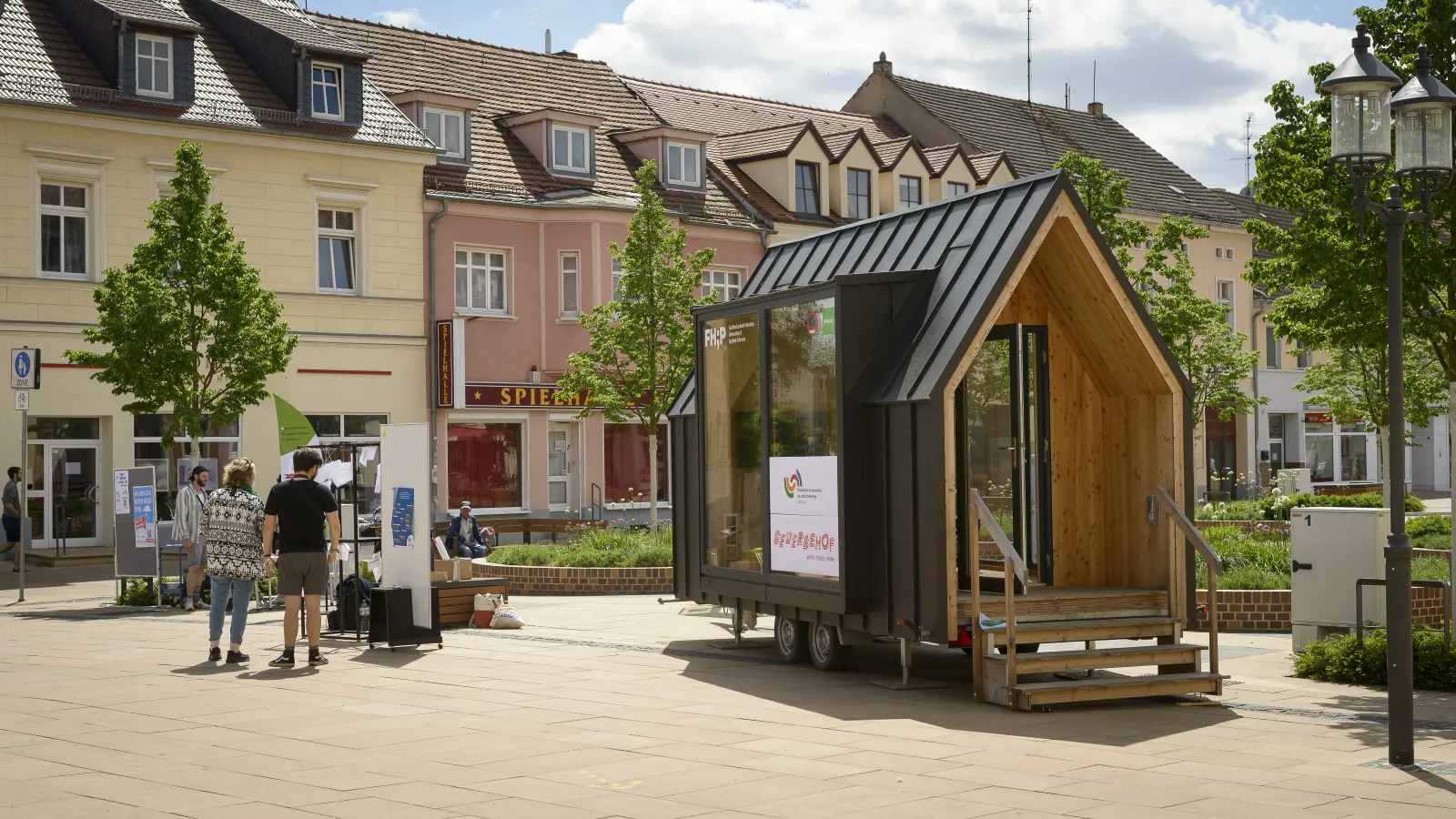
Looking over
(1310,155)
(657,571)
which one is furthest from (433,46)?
(1310,155)

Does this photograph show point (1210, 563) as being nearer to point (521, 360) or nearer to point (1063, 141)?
point (521, 360)

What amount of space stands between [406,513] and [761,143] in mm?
28771

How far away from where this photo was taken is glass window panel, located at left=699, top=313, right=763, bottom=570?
13.7 meters

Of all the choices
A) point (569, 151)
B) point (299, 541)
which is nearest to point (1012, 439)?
point (299, 541)

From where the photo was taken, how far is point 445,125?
A: 35.9 meters

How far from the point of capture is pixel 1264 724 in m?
10.7

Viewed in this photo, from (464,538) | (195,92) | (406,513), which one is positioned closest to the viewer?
(406,513)

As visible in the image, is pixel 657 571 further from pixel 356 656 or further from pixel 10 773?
pixel 10 773

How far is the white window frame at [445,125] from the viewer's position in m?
35.6

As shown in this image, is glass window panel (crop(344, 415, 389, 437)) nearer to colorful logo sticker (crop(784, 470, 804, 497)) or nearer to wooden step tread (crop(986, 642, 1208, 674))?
colorful logo sticker (crop(784, 470, 804, 497))

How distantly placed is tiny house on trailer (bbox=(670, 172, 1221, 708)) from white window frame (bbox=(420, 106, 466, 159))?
22.7 meters

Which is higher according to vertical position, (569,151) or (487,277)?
(569,151)

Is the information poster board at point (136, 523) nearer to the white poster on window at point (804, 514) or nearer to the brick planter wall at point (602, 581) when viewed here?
the brick planter wall at point (602, 581)

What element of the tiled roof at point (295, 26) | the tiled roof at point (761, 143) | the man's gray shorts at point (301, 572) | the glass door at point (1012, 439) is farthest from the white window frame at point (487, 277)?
the glass door at point (1012, 439)
